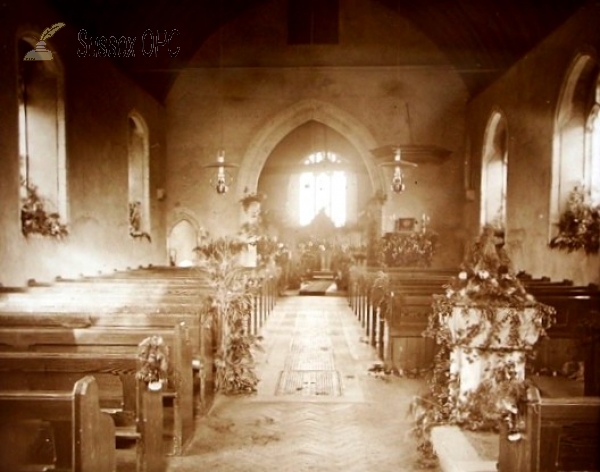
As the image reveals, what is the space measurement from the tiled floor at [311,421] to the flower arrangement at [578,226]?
3.62 meters

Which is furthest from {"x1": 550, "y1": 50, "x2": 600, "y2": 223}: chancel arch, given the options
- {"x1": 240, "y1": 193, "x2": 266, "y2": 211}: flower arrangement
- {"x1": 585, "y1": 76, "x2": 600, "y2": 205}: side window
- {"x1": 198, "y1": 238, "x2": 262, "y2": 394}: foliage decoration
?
{"x1": 240, "y1": 193, "x2": 266, "y2": 211}: flower arrangement

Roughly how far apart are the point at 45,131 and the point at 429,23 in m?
9.65

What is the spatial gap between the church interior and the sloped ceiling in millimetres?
64

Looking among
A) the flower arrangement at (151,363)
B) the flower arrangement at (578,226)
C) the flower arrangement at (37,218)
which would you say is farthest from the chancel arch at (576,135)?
the flower arrangement at (37,218)

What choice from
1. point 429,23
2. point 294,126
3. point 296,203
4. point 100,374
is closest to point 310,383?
point 100,374

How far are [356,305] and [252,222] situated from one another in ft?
16.1

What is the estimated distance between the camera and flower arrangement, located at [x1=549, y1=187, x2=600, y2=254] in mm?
7551

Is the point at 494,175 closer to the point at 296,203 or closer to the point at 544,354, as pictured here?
the point at 544,354

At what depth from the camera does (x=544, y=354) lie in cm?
585

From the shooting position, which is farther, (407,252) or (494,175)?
(494,175)

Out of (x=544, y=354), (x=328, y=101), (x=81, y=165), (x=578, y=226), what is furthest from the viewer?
(x=328, y=101)

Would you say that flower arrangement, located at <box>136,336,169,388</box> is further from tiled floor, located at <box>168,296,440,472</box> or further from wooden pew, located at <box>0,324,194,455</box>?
tiled floor, located at <box>168,296,440,472</box>

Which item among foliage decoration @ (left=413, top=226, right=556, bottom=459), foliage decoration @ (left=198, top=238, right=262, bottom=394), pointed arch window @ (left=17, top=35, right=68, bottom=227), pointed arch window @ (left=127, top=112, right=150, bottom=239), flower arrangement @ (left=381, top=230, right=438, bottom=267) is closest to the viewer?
foliage decoration @ (left=413, top=226, right=556, bottom=459)

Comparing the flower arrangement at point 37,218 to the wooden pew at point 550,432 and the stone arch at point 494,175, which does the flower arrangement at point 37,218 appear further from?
the stone arch at point 494,175
